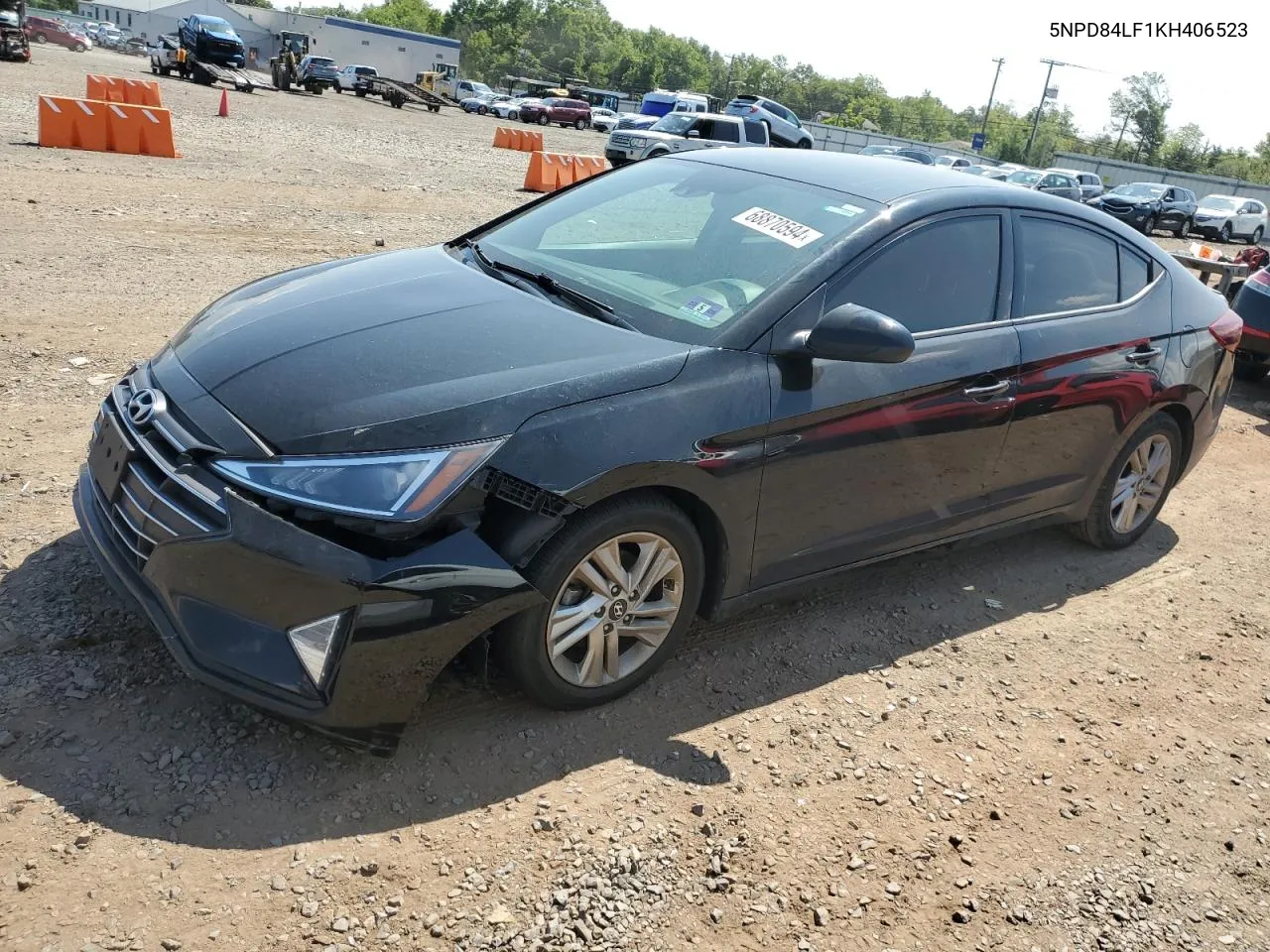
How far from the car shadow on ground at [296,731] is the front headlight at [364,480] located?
60cm

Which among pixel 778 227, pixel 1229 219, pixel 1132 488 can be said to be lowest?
pixel 1132 488

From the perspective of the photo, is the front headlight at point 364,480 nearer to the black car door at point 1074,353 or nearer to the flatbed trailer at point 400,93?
the black car door at point 1074,353

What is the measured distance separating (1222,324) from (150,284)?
6940mm

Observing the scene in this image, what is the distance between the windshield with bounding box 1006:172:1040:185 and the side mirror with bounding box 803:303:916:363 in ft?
99.5

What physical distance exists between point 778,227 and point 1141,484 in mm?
2543

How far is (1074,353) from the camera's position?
436 cm

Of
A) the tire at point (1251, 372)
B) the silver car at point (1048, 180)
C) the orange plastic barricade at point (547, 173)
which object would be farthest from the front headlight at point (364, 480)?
the silver car at point (1048, 180)

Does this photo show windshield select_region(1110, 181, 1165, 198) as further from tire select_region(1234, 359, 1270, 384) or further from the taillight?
the taillight

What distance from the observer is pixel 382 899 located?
8.37 feet

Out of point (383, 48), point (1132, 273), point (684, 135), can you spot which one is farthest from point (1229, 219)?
point (383, 48)

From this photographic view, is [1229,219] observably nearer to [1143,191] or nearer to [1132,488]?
[1143,191]

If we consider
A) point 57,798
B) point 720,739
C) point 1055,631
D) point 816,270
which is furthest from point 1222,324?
point 57,798

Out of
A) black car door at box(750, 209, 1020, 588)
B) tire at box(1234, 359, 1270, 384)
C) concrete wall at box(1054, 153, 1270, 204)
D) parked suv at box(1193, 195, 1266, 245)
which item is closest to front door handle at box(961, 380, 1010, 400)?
black car door at box(750, 209, 1020, 588)

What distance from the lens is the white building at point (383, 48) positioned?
76875 mm
